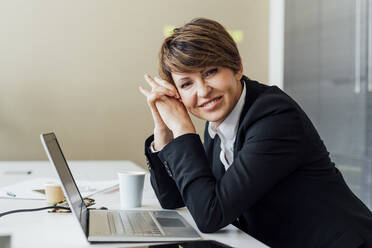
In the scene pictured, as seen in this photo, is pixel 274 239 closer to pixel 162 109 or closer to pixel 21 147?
pixel 162 109

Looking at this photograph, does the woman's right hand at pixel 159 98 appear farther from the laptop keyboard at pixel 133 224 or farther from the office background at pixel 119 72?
the office background at pixel 119 72

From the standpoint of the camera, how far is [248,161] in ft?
3.53

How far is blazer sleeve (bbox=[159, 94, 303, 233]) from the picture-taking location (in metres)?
1.06

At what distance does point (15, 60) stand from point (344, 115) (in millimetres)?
2323

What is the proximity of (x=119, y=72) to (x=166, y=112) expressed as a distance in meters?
2.11

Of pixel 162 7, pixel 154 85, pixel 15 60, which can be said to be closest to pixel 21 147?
pixel 15 60

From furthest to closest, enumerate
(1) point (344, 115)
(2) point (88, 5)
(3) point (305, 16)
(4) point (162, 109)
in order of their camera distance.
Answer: (3) point (305, 16), (2) point (88, 5), (1) point (344, 115), (4) point (162, 109)

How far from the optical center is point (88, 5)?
10.7 ft

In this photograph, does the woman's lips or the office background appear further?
the office background

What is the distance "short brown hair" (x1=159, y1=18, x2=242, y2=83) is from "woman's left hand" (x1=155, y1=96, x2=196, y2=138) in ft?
0.33

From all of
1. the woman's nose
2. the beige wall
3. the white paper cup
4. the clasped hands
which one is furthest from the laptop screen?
the beige wall

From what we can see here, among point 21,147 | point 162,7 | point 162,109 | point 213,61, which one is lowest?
point 21,147

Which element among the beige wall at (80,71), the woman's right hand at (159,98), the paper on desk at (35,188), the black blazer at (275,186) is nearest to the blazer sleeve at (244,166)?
the black blazer at (275,186)

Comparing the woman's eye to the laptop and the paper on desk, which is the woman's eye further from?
the paper on desk
